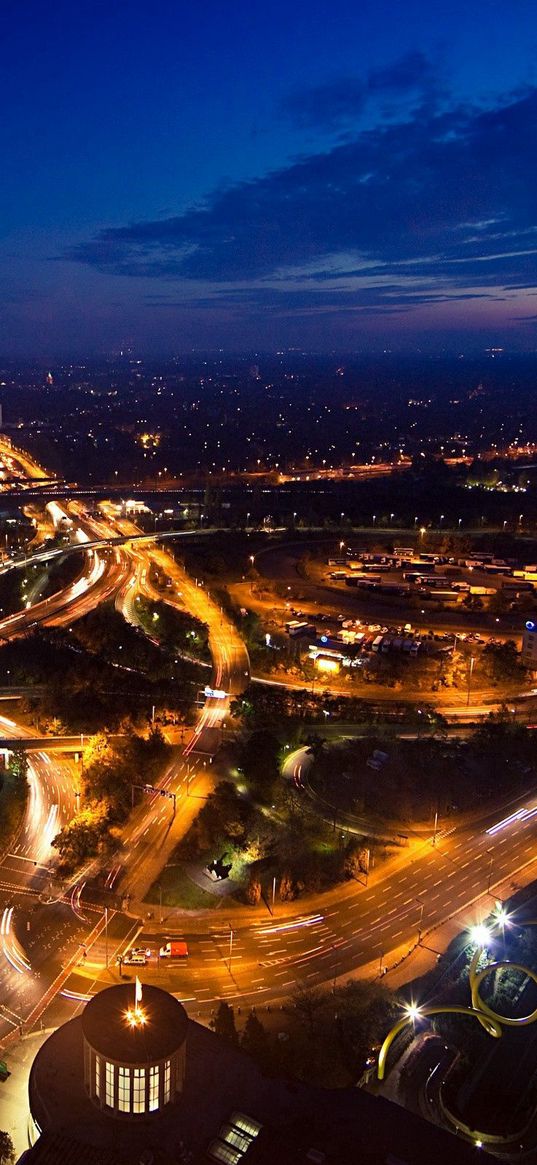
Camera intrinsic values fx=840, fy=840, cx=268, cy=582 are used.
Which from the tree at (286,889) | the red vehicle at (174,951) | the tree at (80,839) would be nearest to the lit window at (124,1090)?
the red vehicle at (174,951)

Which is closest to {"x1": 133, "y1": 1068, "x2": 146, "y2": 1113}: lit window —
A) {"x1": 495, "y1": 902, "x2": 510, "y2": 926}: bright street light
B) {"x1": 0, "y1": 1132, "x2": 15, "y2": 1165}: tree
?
{"x1": 0, "y1": 1132, "x2": 15, "y2": 1165}: tree

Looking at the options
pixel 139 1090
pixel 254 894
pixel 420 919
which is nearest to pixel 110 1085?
pixel 139 1090

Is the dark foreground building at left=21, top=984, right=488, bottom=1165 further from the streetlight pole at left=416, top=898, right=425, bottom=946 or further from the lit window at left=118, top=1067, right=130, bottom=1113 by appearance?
the streetlight pole at left=416, top=898, right=425, bottom=946

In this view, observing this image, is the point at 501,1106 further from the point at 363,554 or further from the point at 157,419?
the point at 157,419

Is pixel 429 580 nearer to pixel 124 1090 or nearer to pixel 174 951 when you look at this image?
pixel 174 951

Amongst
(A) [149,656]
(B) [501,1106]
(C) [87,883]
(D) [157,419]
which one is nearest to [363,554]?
(A) [149,656]

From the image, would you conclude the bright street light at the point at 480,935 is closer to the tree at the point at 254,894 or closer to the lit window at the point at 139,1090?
the tree at the point at 254,894
